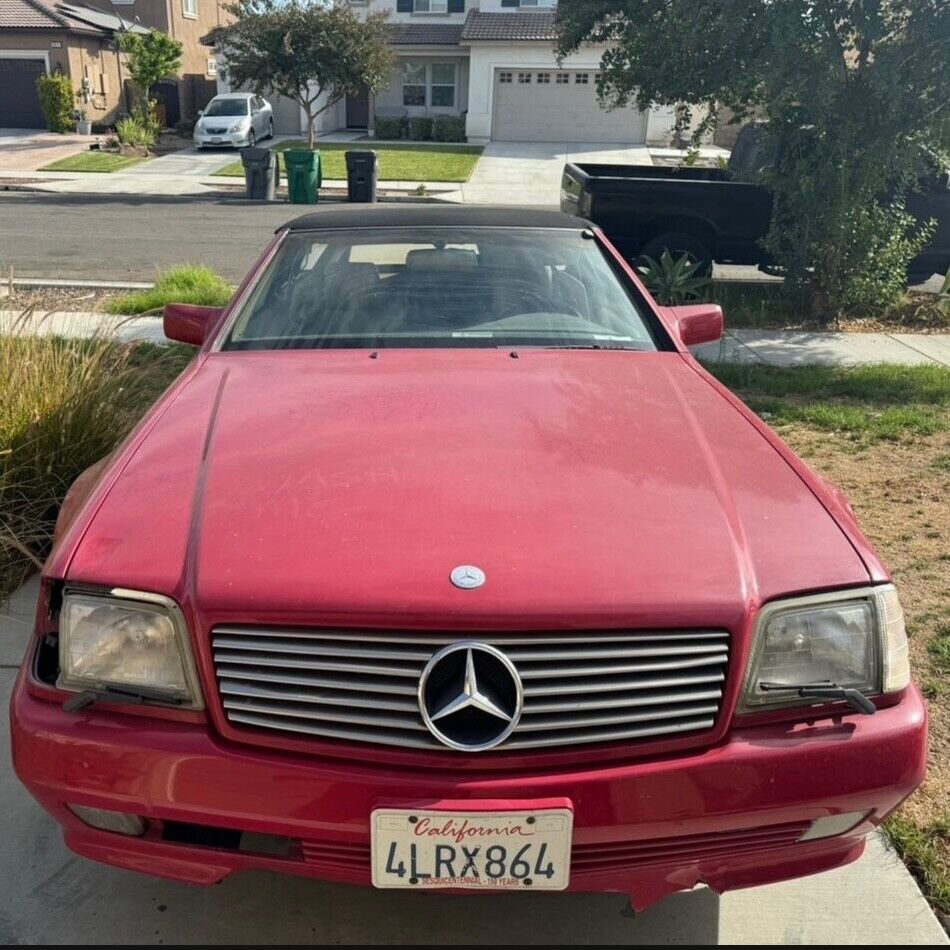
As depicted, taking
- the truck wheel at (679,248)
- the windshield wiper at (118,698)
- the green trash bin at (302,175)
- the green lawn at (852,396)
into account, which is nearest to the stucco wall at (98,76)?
the green trash bin at (302,175)

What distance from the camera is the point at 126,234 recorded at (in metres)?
14.0

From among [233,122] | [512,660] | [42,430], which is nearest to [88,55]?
[233,122]

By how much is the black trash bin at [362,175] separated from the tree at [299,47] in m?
3.74

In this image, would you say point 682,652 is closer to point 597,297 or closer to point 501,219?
point 597,297

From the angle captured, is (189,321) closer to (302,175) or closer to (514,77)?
(302,175)

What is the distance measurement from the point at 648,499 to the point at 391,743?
2.68ft

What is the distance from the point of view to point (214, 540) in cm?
200

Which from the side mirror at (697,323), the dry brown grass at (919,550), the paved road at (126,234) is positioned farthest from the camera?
the paved road at (126,234)

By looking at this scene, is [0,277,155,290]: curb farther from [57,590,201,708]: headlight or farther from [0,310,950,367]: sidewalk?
[57,590,201,708]: headlight

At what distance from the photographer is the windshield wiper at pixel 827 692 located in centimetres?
193

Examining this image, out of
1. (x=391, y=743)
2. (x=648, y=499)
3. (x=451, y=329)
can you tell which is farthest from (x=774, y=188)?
(x=391, y=743)

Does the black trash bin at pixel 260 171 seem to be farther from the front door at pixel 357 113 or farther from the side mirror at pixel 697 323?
the front door at pixel 357 113

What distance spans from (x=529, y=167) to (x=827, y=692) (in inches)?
989

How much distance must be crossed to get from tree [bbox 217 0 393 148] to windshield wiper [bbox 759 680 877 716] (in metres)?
22.0
